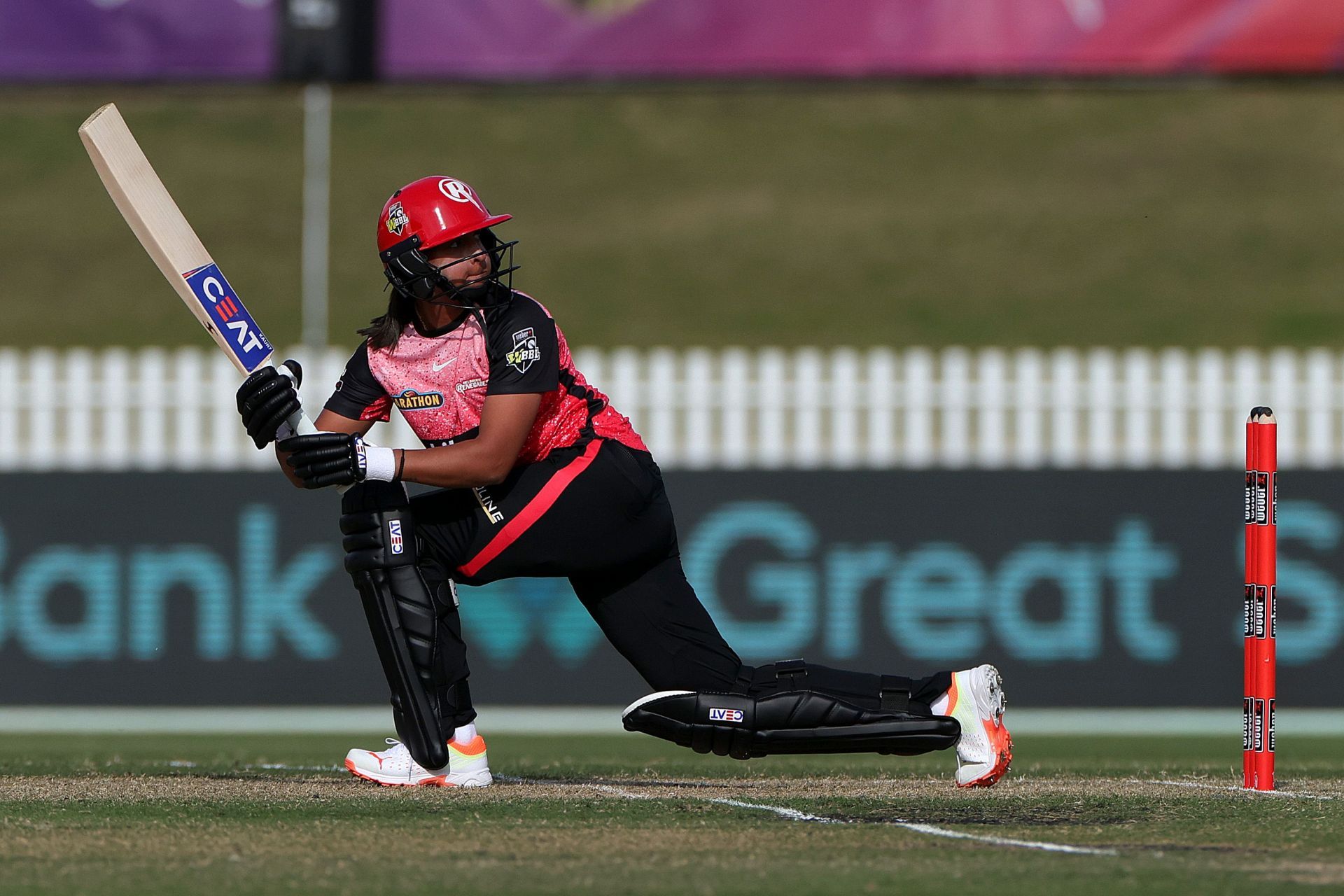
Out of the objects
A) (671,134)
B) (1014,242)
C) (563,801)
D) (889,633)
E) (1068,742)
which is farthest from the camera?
(671,134)

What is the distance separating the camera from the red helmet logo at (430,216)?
20.7 ft

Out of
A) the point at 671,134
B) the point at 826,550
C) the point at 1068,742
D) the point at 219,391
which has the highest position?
the point at 671,134

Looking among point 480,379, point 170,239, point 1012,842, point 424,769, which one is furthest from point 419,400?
point 1012,842

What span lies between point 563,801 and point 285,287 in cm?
1851

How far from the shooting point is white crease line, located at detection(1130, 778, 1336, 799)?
637 centimetres

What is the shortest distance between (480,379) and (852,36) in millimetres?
17445

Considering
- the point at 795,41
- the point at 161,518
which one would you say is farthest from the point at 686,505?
the point at 795,41

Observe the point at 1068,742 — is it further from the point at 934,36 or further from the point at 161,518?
the point at 934,36

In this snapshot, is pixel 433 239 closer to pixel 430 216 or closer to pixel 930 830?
pixel 430 216

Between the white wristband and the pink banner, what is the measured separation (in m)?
16.9

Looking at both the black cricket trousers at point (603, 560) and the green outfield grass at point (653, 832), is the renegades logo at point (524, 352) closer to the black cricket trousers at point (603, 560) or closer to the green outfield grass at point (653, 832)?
the black cricket trousers at point (603, 560)

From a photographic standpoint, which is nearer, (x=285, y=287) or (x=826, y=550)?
(x=826, y=550)

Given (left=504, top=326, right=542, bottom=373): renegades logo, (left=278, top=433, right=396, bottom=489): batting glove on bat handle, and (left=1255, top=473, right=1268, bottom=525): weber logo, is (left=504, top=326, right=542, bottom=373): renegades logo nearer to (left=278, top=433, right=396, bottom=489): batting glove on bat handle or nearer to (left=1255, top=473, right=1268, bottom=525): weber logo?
(left=278, top=433, right=396, bottom=489): batting glove on bat handle

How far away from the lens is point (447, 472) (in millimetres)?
6102
